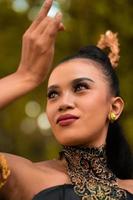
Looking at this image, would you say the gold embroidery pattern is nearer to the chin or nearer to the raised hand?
the chin

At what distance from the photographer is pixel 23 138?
7.51m

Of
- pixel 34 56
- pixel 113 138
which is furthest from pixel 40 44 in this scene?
pixel 113 138

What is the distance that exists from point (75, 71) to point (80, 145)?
345mm

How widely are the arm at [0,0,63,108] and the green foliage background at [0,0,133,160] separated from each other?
2.59m

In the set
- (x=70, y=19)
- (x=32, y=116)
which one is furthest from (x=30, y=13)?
(x=32, y=116)

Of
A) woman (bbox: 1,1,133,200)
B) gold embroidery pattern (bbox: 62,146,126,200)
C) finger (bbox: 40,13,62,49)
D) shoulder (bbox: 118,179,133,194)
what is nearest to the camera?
finger (bbox: 40,13,62,49)

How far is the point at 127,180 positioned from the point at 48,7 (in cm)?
114

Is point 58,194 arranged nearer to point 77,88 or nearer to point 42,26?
point 77,88

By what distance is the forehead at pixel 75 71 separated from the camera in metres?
3.74

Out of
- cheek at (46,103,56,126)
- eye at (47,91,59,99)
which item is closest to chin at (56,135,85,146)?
cheek at (46,103,56,126)

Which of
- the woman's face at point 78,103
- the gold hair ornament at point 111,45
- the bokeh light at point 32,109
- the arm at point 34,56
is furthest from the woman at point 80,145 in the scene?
the bokeh light at point 32,109

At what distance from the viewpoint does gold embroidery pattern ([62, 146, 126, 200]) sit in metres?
3.71

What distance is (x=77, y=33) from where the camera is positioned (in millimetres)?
→ 6172

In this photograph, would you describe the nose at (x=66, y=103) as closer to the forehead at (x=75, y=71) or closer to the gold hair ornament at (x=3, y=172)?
the forehead at (x=75, y=71)
